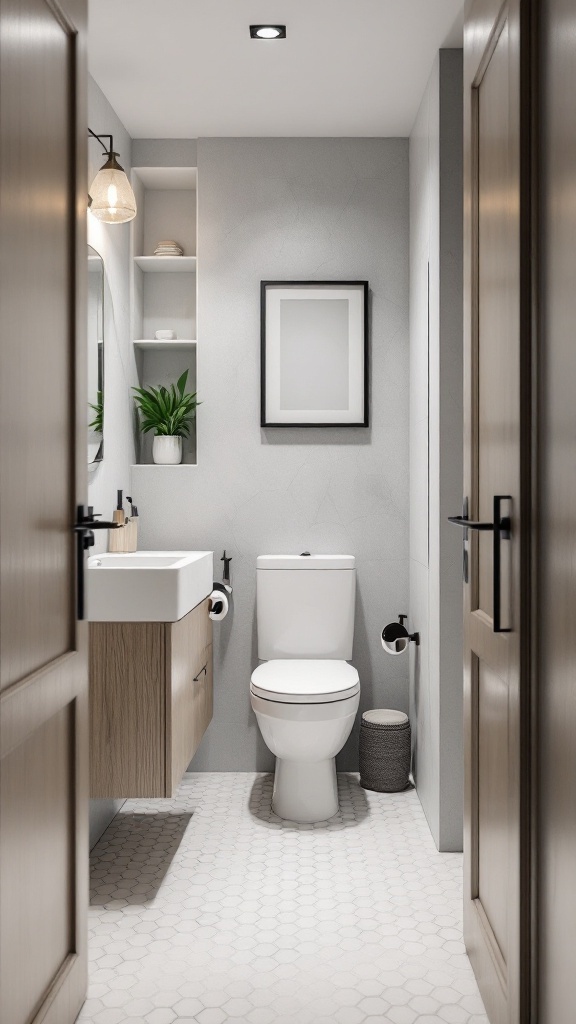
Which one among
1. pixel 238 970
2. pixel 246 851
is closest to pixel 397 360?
pixel 246 851

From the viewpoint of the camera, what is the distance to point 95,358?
2.71 meters

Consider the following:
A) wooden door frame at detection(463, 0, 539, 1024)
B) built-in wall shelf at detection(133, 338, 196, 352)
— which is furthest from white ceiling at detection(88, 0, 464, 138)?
wooden door frame at detection(463, 0, 539, 1024)

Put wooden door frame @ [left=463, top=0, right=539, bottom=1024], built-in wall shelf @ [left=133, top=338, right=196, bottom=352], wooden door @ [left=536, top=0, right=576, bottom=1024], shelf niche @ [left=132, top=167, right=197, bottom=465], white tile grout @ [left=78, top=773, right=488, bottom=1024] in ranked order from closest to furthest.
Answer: wooden door @ [left=536, top=0, right=576, bottom=1024] → wooden door frame @ [left=463, top=0, right=539, bottom=1024] → white tile grout @ [left=78, top=773, right=488, bottom=1024] → built-in wall shelf @ [left=133, top=338, right=196, bottom=352] → shelf niche @ [left=132, top=167, right=197, bottom=465]

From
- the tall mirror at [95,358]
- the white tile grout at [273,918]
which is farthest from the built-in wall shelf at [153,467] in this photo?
the white tile grout at [273,918]

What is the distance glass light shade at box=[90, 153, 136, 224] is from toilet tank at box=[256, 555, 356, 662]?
132 cm

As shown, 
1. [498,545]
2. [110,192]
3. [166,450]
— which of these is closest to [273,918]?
[498,545]

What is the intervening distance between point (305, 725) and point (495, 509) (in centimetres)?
134

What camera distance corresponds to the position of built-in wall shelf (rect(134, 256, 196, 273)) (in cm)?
323

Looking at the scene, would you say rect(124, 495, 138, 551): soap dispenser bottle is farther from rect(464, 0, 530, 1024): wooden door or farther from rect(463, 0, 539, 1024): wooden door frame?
rect(463, 0, 539, 1024): wooden door frame

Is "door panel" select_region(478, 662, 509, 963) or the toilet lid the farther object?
the toilet lid

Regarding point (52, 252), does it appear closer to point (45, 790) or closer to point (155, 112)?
point (45, 790)

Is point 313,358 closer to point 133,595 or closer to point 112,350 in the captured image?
point 112,350

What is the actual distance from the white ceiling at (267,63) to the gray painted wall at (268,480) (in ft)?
1.37

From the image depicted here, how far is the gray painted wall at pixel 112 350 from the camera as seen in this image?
271 centimetres
